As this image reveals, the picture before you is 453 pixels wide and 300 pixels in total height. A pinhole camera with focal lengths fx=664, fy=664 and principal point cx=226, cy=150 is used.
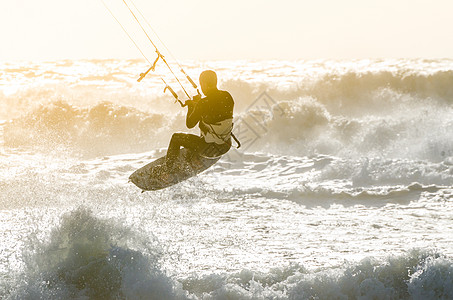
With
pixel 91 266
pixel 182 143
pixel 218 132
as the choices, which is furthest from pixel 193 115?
pixel 91 266

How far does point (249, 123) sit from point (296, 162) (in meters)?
7.63

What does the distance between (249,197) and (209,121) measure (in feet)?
23.9

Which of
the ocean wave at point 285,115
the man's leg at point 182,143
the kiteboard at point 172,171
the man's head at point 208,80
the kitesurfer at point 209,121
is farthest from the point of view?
the ocean wave at point 285,115

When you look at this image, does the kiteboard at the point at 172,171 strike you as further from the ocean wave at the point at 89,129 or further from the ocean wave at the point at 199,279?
the ocean wave at the point at 89,129

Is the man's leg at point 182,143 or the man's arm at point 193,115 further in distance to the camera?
the man's leg at point 182,143

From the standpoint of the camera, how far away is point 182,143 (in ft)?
39.0

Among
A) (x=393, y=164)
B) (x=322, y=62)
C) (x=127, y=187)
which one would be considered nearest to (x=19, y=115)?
(x=127, y=187)

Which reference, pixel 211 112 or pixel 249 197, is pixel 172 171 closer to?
pixel 211 112

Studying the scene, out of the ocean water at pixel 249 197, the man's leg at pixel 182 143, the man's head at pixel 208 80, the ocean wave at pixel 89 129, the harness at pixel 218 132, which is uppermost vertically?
the man's head at pixel 208 80

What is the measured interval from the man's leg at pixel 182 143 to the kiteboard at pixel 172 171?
0.37 ft

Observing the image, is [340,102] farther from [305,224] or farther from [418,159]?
[305,224]

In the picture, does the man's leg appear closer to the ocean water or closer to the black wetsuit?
the black wetsuit

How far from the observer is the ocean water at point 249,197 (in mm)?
11000

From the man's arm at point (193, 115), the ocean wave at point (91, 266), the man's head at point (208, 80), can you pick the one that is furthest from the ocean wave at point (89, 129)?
the man's head at point (208, 80)
